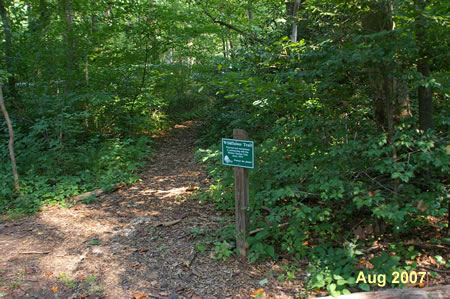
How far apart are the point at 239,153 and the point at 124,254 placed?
196cm

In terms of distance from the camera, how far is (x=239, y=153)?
3.75m

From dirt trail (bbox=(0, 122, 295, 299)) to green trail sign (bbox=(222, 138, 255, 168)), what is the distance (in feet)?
3.76

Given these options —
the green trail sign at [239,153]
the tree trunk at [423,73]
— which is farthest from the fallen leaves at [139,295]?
the tree trunk at [423,73]

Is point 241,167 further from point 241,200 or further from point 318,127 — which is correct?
point 318,127

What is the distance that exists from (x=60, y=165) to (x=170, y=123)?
533cm

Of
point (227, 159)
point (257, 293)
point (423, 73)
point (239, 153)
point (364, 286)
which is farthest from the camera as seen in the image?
point (227, 159)

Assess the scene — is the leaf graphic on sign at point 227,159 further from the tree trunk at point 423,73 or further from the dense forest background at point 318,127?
the tree trunk at point 423,73

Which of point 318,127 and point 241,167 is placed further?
point 318,127

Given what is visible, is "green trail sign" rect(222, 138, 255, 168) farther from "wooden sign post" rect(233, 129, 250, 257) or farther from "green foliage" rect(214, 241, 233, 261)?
"green foliage" rect(214, 241, 233, 261)

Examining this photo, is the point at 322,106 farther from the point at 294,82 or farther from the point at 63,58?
the point at 63,58

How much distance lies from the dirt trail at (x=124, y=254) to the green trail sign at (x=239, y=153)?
1.15 metres

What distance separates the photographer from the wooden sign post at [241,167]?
12.1 feet

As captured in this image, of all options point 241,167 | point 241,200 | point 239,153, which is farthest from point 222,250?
point 239,153

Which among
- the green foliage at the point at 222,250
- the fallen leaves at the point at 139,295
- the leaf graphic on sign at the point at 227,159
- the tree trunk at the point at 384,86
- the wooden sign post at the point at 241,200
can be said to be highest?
the tree trunk at the point at 384,86
